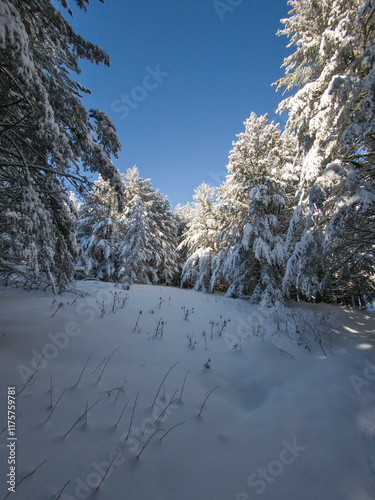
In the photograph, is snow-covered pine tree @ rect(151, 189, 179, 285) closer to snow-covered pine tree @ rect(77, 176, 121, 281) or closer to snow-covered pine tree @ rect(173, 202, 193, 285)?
snow-covered pine tree @ rect(173, 202, 193, 285)

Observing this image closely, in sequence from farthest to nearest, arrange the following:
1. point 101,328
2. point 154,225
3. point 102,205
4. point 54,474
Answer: point 154,225, point 102,205, point 101,328, point 54,474

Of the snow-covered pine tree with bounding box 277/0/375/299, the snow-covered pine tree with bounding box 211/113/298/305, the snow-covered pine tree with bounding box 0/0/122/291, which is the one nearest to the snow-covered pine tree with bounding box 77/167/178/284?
the snow-covered pine tree with bounding box 211/113/298/305

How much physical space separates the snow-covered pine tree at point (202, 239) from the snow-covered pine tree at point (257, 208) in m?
3.89

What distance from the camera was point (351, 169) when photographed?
15.9 feet

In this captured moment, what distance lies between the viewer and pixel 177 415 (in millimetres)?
2396

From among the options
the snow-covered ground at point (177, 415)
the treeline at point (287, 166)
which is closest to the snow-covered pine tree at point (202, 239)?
the treeline at point (287, 166)

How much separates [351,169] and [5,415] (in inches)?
283

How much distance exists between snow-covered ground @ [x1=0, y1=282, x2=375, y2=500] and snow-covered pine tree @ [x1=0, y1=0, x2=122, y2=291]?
1.52m

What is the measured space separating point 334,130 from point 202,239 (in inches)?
517

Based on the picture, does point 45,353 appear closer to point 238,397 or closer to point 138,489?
point 138,489

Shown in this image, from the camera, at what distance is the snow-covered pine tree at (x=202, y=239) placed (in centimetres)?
1628

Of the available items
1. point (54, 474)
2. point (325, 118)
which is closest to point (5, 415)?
point (54, 474)

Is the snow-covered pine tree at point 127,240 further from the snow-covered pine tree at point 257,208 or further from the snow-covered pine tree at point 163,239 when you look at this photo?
the snow-covered pine tree at point 257,208

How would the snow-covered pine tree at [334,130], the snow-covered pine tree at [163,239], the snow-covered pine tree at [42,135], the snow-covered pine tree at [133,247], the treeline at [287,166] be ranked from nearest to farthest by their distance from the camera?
the snow-covered pine tree at [42,135], the treeline at [287,166], the snow-covered pine tree at [334,130], the snow-covered pine tree at [133,247], the snow-covered pine tree at [163,239]
